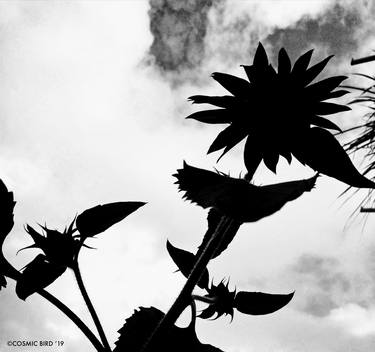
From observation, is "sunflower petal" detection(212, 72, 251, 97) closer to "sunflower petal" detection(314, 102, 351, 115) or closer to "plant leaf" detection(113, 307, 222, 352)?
"sunflower petal" detection(314, 102, 351, 115)

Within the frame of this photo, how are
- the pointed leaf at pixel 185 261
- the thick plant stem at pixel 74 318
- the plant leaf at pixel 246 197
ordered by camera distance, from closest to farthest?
the plant leaf at pixel 246 197, the thick plant stem at pixel 74 318, the pointed leaf at pixel 185 261

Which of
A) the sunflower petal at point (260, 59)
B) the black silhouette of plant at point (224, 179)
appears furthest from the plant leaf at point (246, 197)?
Answer: the sunflower petal at point (260, 59)

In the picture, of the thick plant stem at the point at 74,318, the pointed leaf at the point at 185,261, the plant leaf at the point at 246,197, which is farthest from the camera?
the pointed leaf at the point at 185,261

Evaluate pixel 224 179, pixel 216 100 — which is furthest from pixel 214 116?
pixel 224 179

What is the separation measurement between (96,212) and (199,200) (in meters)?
0.14

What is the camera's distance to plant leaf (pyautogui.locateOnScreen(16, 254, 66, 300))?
11.9 inches

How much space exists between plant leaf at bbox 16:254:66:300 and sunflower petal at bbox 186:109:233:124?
16cm

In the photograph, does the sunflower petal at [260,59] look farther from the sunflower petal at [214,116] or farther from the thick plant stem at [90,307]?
the thick plant stem at [90,307]

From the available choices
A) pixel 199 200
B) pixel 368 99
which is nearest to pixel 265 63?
pixel 199 200

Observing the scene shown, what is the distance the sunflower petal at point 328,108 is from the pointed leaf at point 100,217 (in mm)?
166

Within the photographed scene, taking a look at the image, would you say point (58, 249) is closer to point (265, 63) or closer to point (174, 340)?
point (174, 340)

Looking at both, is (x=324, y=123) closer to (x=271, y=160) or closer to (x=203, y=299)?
(x=271, y=160)

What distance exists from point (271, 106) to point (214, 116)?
2.3 inches

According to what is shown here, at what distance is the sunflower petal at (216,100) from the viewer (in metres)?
0.32
